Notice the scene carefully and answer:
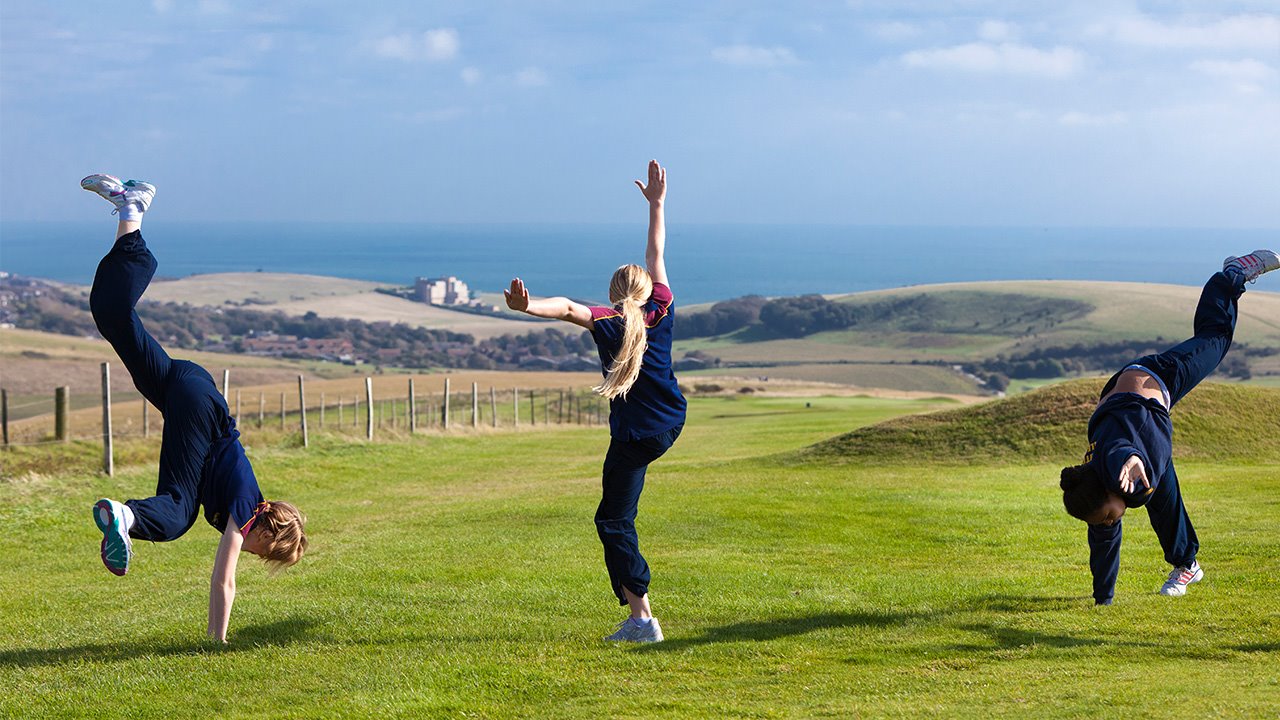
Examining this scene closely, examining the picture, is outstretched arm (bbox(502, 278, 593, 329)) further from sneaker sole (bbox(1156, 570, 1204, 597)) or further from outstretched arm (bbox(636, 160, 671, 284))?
sneaker sole (bbox(1156, 570, 1204, 597))

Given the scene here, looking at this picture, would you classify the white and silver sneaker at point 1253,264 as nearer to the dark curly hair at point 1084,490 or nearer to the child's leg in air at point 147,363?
the dark curly hair at point 1084,490

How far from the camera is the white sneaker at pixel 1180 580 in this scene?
33.8ft

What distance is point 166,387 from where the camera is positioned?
29.7 ft

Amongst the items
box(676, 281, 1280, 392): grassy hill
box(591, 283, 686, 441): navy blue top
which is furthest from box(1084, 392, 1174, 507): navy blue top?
box(676, 281, 1280, 392): grassy hill

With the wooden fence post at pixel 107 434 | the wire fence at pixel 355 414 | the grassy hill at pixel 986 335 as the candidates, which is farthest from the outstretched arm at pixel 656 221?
the grassy hill at pixel 986 335

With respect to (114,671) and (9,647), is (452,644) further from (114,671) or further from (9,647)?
(9,647)

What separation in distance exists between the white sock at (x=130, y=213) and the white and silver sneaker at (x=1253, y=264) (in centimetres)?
844

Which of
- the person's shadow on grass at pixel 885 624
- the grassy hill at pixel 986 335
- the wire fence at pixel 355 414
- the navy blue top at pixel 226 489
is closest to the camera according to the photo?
the person's shadow on grass at pixel 885 624

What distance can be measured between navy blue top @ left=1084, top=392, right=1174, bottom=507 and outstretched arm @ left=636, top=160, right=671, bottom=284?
3310 millimetres

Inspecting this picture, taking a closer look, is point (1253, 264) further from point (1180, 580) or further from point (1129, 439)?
point (1180, 580)

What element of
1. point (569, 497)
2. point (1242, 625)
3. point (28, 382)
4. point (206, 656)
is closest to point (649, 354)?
point (206, 656)

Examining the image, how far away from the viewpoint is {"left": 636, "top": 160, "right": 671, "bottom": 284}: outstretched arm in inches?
363

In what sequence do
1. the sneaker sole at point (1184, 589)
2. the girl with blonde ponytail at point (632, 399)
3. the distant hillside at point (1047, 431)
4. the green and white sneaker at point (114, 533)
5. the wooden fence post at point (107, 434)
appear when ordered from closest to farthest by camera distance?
1. the green and white sneaker at point (114, 533)
2. the girl with blonde ponytail at point (632, 399)
3. the sneaker sole at point (1184, 589)
4. the wooden fence post at point (107, 434)
5. the distant hillside at point (1047, 431)

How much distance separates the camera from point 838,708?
7.31 meters
